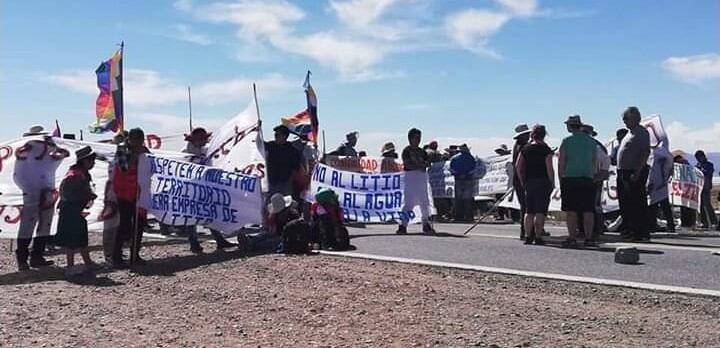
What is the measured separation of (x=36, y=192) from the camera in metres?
10.3

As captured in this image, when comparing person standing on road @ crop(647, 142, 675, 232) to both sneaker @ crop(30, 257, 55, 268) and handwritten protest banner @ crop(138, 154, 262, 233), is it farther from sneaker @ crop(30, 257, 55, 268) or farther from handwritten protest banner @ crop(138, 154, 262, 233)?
sneaker @ crop(30, 257, 55, 268)

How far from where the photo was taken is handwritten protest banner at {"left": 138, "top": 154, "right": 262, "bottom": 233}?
34.2 feet

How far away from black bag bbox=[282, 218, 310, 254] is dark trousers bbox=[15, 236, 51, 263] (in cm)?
313

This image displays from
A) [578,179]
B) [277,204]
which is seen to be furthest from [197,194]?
[578,179]

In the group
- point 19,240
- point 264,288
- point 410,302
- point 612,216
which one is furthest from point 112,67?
point 410,302

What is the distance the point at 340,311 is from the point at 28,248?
5.35 meters

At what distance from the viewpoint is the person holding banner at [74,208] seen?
31.1ft

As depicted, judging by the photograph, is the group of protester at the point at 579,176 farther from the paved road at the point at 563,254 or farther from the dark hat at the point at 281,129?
the dark hat at the point at 281,129

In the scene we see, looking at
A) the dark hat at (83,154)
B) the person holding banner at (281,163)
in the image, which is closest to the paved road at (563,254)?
the person holding banner at (281,163)

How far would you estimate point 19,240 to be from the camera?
1021 cm

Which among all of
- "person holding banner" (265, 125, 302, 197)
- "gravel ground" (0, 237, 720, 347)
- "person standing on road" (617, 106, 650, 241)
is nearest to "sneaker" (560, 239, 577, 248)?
"person standing on road" (617, 106, 650, 241)

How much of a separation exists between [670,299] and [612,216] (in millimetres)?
9851

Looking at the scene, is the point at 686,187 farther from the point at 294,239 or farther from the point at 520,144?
the point at 294,239

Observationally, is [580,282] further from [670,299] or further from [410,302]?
[410,302]
